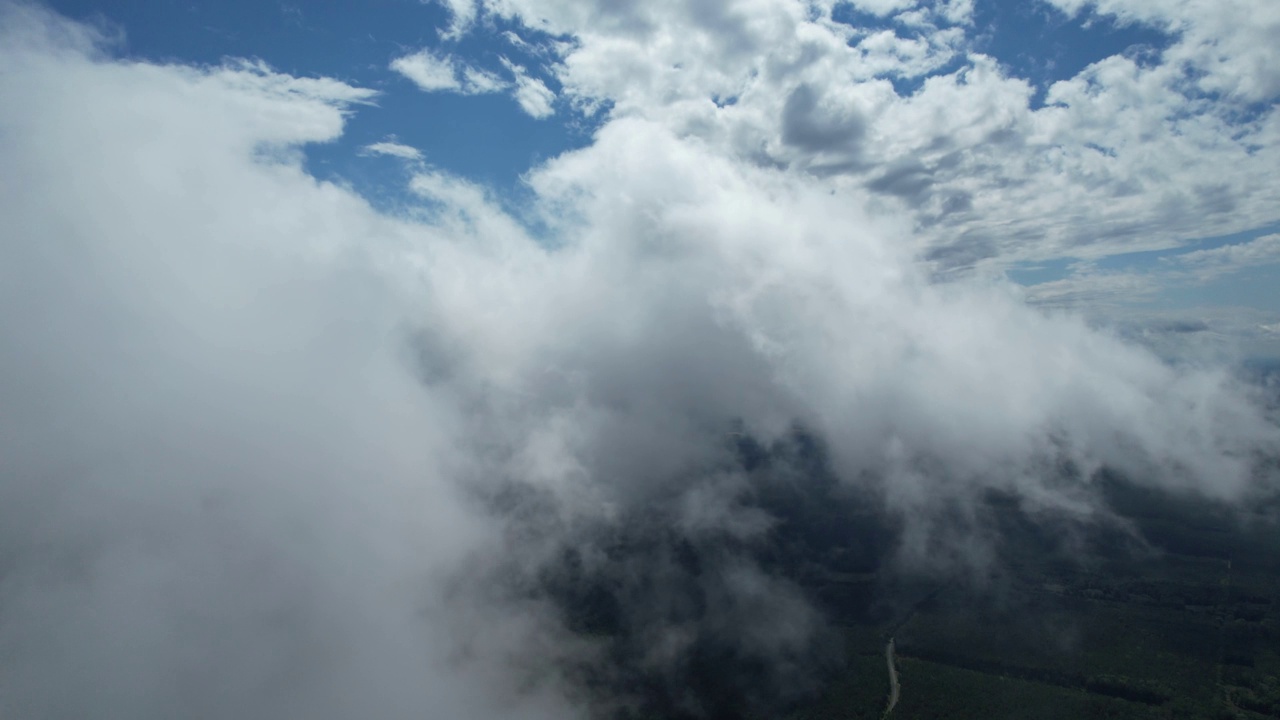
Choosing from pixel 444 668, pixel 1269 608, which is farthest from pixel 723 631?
pixel 1269 608

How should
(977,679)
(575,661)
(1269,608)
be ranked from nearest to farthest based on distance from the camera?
(977,679)
(575,661)
(1269,608)

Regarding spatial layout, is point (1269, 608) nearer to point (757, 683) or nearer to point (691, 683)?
point (757, 683)

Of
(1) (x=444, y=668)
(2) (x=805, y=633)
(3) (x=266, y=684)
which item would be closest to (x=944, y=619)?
(2) (x=805, y=633)

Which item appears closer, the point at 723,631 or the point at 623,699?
the point at 623,699

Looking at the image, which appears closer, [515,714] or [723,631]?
[515,714]

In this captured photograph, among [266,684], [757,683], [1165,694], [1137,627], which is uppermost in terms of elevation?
[266,684]

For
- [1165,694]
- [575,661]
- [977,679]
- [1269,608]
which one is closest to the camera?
[1165,694]

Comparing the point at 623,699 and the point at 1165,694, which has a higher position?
the point at 623,699

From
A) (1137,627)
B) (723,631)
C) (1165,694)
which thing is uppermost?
(723,631)

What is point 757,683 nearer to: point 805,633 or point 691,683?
point 691,683
